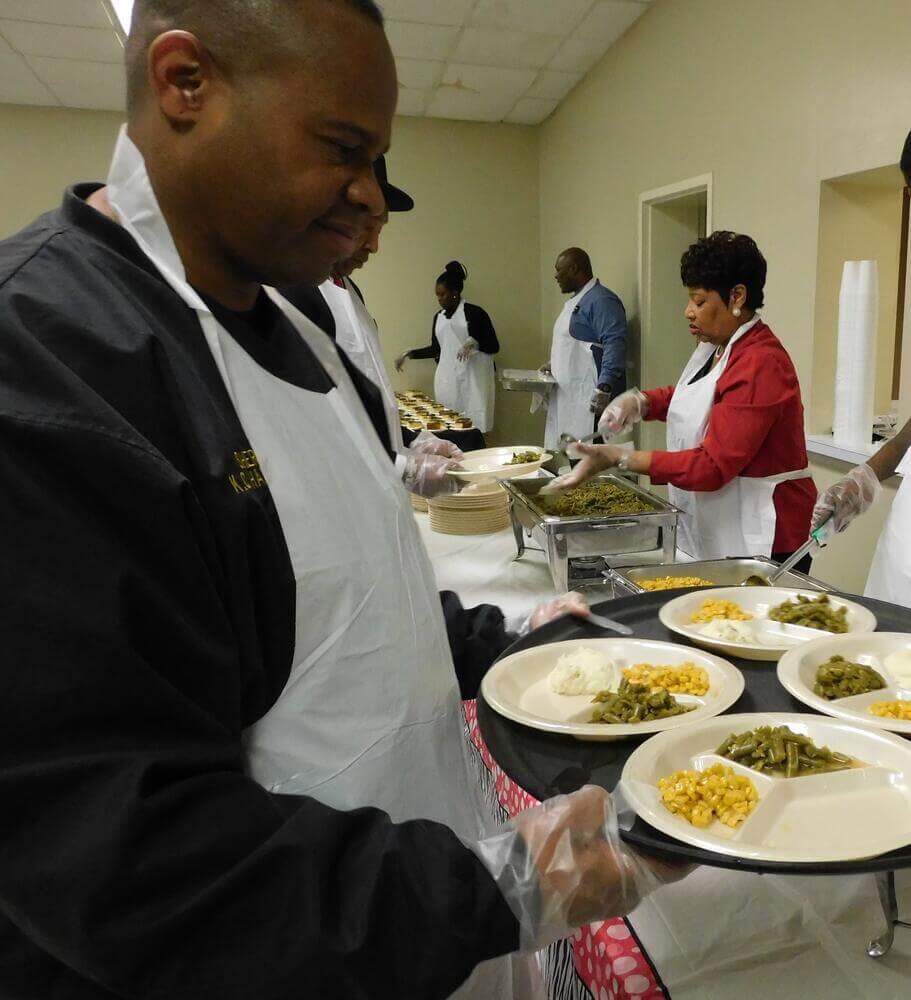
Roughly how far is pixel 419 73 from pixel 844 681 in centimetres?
466

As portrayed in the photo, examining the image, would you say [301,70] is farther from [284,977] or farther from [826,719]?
[826,719]

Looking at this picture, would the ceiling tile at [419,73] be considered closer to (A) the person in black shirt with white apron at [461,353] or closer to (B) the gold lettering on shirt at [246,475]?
(A) the person in black shirt with white apron at [461,353]

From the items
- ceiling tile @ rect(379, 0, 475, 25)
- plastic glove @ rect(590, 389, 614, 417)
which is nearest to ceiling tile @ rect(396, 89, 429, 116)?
ceiling tile @ rect(379, 0, 475, 25)

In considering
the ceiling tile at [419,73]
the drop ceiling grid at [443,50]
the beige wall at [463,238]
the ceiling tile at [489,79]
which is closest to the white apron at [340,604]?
the drop ceiling grid at [443,50]

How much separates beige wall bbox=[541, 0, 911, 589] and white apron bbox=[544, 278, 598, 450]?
0.39 meters

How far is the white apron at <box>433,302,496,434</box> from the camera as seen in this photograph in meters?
5.48

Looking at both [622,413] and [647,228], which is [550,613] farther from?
[647,228]

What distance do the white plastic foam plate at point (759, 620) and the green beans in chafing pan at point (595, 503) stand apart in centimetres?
49

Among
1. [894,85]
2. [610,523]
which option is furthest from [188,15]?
[894,85]

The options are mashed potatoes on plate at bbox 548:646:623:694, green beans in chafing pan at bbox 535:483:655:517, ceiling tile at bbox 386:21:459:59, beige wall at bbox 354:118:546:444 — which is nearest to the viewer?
mashed potatoes on plate at bbox 548:646:623:694

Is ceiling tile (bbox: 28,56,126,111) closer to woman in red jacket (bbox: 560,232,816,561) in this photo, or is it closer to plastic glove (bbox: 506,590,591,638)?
woman in red jacket (bbox: 560,232,816,561)

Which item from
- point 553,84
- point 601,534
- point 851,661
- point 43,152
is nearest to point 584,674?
point 851,661

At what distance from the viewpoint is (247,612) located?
0.50 meters

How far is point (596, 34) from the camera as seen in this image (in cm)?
401
